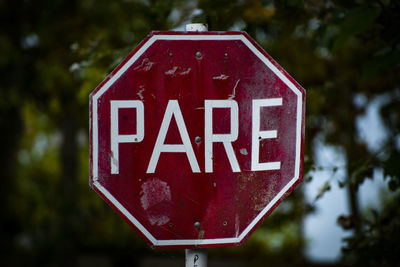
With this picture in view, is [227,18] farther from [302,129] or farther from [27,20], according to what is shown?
[27,20]

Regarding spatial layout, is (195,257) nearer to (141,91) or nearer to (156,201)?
(156,201)

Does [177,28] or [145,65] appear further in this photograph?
[177,28]

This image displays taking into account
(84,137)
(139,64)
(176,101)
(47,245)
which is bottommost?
(47,245)

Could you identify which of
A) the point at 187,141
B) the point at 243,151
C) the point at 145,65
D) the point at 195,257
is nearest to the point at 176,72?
the point at 145,65

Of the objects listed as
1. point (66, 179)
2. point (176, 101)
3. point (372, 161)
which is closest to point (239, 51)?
point (176, 101)

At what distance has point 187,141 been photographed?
170 cm

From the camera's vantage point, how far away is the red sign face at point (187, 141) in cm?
169

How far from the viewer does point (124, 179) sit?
1.70 meters

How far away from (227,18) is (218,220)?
4.15ft

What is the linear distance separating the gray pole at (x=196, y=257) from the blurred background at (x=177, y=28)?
0.10 m

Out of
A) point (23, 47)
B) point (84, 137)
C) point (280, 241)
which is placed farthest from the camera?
point (84, 137)

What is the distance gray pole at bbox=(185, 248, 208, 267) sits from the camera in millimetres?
1695

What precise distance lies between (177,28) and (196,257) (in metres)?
1.90

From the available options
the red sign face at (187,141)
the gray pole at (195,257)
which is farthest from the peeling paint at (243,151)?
the gray pole at (195,257)
